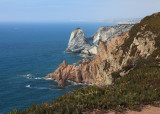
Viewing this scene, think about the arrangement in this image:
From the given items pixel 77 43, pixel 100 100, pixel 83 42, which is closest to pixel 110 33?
pixel 83 42

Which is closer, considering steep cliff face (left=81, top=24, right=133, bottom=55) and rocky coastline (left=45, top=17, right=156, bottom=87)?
rocky coastline (left=45, top=17, right=156, bottom=87)

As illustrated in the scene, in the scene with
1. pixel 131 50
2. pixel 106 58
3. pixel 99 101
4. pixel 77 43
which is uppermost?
pixel 99 101

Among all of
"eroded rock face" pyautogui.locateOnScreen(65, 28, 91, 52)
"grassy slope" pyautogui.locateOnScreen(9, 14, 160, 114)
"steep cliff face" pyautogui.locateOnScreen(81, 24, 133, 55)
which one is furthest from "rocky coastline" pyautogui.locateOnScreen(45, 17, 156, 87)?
"grassy slope" pyautogui.locateOnScreen(9, 14, 160, 114)

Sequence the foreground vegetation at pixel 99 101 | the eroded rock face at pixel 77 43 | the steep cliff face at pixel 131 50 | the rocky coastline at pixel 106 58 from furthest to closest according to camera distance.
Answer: the eroded rock face at pixel 77 43 < the rocky coastline at pixel 106 58 < the steep cliff face at pixel 131 50 < the foreground vegetation at pixel 99 101

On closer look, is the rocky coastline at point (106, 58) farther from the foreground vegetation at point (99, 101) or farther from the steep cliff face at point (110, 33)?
the foreground vegetation at point (99, 101)

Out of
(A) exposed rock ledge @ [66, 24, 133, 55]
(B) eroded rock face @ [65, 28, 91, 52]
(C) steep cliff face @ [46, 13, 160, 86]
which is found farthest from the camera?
(B) eroded rock face @ [65, 28, 91, 52]

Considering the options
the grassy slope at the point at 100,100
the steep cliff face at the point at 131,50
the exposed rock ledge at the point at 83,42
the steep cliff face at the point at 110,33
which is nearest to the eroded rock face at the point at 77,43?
the exposed rock ledge at the point at 83,42

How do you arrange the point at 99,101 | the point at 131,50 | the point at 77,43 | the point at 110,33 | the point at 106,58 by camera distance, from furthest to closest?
the point at 77,43, the point at 110,33, the point at 106,58, the point at 131,50, the point at 99,101

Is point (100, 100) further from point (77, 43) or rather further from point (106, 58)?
point (77, 43)

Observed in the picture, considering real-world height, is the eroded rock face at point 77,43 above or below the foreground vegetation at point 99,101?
below

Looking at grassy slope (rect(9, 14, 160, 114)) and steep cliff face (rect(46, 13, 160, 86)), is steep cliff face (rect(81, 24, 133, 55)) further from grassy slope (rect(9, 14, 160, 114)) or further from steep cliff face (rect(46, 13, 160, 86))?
grassy slope (rect(9, 14, 160, 114))

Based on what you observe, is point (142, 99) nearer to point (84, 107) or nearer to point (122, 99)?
point (122, 99)

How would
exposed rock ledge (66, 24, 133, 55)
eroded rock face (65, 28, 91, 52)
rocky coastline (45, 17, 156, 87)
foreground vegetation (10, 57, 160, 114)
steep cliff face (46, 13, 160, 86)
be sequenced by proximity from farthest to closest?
eroded rock face (65, 28, 91, 52) < exposed rock ledge (66, 24, 133, 55) < rocky coastline (45, 17, 156, 87) < steep cliff face (46, 13, 160, 86) < foreground vegetation (10, 57, 160, 114)

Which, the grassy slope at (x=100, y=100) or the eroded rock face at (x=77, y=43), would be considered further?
the eroded rock face at (x=77, y=43)
